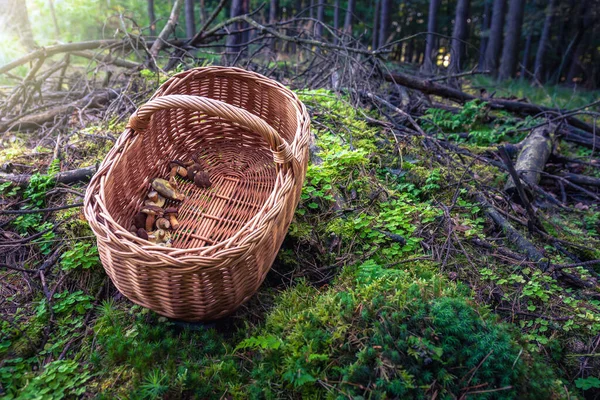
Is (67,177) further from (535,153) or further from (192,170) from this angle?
(535,153)

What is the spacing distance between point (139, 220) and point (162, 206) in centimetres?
19

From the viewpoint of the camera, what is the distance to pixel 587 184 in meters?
3.99

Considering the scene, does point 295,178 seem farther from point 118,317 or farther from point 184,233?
point 118,317

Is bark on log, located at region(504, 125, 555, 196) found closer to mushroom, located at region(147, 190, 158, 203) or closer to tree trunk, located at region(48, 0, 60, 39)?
mushroom, located at region(147, 190, 158, 203)

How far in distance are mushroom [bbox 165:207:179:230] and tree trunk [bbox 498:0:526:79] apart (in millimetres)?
10882

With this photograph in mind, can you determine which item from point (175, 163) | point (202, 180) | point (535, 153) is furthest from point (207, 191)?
point (535, 153)

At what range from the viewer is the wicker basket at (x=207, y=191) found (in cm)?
174

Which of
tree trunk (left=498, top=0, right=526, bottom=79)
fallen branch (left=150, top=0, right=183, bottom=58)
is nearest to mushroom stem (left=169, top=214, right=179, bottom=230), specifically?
fallen branch (left=150, top=0, right=183, bottom=58)

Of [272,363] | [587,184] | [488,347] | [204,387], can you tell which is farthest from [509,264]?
[587,184]

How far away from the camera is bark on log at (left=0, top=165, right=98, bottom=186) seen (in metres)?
3.04

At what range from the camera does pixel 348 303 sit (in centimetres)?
183

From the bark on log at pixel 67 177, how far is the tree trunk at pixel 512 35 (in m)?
10.9

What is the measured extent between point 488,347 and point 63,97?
581 cm

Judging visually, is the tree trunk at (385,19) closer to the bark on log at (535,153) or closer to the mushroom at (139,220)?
Result: the bark on log at (535,153)
